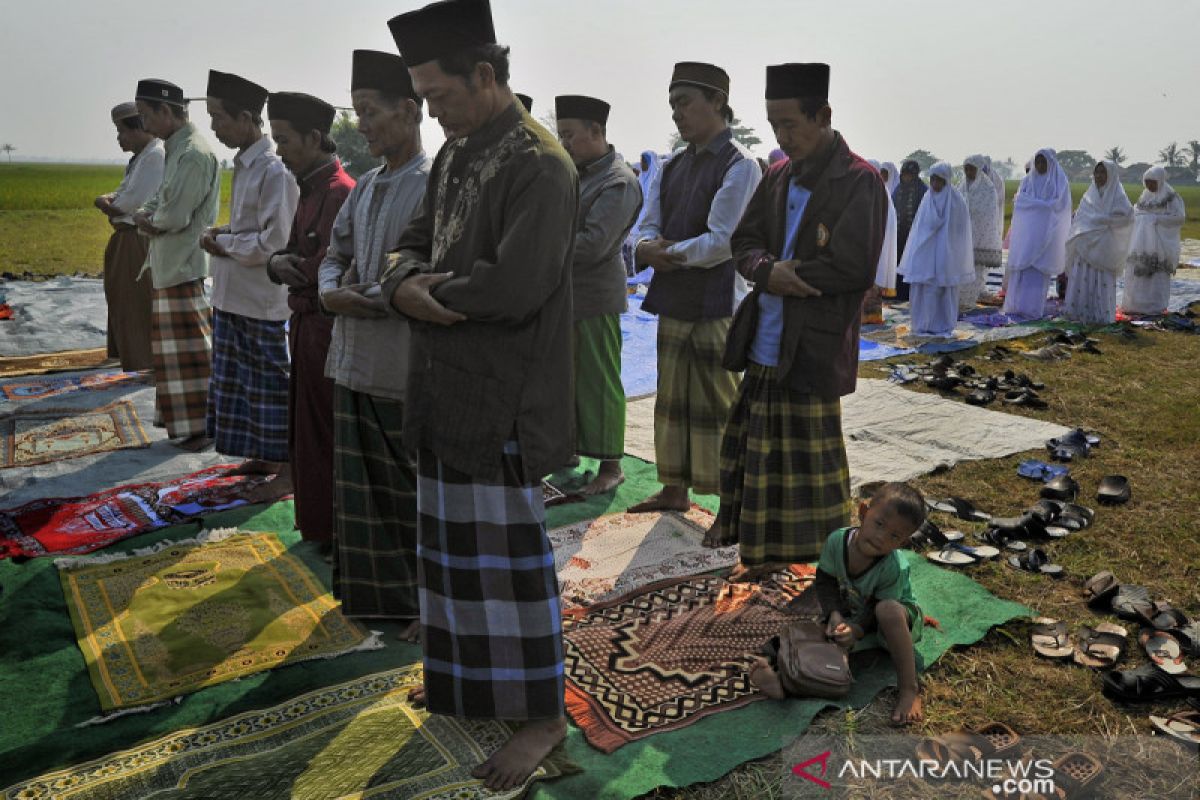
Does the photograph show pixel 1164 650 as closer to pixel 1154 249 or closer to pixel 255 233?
pixel 255 233

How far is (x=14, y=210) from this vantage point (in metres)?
20.8

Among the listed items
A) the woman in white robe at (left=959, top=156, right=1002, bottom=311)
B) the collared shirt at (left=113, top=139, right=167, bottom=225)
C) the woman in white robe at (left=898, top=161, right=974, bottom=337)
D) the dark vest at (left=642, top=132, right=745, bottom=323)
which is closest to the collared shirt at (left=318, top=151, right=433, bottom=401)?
the dark vest at (left=642, top=132, right=745, bottom=323)

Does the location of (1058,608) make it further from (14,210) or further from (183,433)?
(14,210)

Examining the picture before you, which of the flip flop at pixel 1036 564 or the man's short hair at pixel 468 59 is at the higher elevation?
the man's short hair at pixel 468 59

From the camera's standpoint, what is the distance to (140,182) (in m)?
6.26

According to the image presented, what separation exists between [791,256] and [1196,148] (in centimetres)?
10357

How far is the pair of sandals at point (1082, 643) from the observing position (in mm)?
3148

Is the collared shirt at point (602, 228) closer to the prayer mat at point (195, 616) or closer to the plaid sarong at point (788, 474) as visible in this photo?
the plaid sarong at point (788, 474)

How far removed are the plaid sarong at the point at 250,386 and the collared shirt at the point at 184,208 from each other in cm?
86

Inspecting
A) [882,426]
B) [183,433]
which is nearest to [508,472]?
[183,433]

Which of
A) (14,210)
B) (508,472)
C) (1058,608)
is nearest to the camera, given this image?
(508,472)

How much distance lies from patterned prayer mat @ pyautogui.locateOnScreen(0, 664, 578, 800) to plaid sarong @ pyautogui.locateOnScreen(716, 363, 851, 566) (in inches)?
58.1

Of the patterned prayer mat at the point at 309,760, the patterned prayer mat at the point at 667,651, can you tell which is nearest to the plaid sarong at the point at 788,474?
the patterned prayer mat at the point at 667,651

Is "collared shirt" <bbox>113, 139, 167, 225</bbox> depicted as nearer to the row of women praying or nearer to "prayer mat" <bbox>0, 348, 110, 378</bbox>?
"prayer mat" <bbox>0, 348, 110, 378</bbox>
